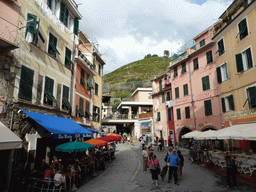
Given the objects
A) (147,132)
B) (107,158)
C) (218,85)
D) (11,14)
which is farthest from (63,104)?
(147,132)

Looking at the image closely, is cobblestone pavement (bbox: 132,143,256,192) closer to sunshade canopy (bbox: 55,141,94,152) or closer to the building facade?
sunshade canopy (bbox: 55,141,94,152)

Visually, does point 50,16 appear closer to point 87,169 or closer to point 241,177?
point 87,169

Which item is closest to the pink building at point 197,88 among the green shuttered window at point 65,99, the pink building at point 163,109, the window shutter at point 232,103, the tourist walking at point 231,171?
the pink building at point 163,109

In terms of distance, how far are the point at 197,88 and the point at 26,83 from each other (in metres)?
20.3

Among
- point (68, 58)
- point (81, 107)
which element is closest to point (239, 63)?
point (68, 58)

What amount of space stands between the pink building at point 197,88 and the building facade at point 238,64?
195 centimetres

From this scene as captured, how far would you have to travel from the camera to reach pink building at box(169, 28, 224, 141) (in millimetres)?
22016

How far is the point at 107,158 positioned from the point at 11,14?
43.8 ft

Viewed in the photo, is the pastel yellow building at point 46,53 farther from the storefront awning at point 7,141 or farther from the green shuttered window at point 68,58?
the storefront awning at point 7,141

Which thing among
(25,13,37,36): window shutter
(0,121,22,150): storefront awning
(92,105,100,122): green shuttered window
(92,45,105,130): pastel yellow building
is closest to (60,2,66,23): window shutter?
(25,13,37,36): window shutter

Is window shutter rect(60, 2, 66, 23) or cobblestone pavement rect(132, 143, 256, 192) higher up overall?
window shutter rect(60, 2, 66, 23)

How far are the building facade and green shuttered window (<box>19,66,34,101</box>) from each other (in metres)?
16.5

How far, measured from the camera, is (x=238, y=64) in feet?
54.7

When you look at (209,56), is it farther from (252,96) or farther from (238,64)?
(252,96)
